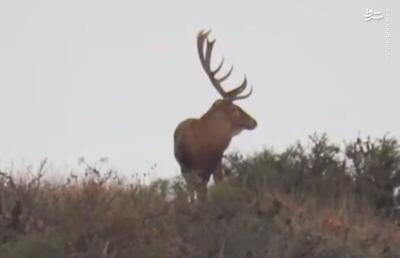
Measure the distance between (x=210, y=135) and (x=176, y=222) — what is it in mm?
4713

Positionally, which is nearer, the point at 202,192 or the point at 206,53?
the point at 202,192

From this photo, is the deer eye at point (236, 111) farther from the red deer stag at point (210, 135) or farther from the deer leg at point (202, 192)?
the deer leg at point (202, 192)

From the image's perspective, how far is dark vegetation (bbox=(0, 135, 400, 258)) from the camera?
12805 mm

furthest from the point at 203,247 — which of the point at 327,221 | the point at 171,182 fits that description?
the point at 171,182

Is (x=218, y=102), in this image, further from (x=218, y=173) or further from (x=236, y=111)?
(x=218, y=173)

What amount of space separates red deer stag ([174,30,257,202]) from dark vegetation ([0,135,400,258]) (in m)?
0.53

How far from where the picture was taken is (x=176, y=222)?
14.4 m

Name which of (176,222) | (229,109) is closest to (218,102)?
(229,109)

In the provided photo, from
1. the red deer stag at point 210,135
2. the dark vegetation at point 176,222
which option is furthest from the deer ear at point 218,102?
the dark vegetation at point 176,222

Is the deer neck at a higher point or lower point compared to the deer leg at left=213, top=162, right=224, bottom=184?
higher

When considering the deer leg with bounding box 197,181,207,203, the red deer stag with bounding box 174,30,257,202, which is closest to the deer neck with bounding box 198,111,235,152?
the red deer stag with bounding box 174,30,257,202

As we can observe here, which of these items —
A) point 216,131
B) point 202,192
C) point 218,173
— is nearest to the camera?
point 202,192

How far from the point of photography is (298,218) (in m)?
15.9

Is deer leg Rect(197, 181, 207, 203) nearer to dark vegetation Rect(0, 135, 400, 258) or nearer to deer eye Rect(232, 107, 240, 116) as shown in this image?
dark vegetation Rect(0, 135, 400, 258)
